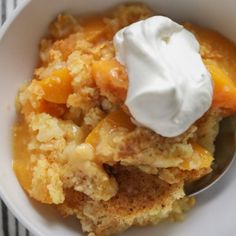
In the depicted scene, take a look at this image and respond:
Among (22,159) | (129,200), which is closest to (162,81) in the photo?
(129,200)

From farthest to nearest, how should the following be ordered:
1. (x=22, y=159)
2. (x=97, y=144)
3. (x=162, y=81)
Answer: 1. (x=22, y=159)
2. (x=97, y=144)
3. (x=162, y=81)

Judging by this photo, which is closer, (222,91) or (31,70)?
(222,91)

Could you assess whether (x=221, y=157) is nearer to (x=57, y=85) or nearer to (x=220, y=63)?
(x=220, y=63)

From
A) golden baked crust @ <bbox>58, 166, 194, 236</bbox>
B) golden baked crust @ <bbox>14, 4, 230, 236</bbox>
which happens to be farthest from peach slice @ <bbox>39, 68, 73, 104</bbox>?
golden baked crust @ <bbox>58, 166, 194, 236</bbox>

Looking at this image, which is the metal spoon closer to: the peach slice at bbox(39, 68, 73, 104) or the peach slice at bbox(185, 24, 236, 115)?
the peach slice at bbox(185, 24, 236, 115)

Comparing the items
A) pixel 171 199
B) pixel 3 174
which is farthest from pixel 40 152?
pixel 171 199

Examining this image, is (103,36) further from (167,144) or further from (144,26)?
(167,144)

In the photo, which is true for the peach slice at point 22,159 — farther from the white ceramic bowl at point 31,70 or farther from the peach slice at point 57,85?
the peach slice at point 57,85

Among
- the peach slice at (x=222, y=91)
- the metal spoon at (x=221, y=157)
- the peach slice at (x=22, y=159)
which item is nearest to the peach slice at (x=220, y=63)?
the peach slice at (x=222, y=91)
